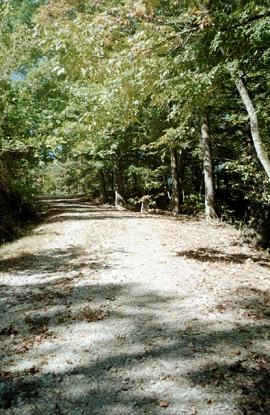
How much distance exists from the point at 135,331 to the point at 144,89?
4214mm

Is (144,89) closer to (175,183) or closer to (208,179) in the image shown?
(208,179)

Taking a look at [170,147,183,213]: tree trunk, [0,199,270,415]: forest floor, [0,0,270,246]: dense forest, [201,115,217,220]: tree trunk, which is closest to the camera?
[0,199,270,415]: forest floor

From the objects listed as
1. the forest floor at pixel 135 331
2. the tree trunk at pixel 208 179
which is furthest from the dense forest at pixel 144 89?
the forest floor at pixel 135 331

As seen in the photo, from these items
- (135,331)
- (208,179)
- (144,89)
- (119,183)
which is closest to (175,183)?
(208,179)

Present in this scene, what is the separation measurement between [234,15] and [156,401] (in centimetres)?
578

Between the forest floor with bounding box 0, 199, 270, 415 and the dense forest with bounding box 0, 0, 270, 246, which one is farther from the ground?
the dense forest with bounding box 0, 0, 270, 246

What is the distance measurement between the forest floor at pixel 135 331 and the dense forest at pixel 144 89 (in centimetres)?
302

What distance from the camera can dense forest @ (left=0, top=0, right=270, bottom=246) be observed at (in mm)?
A: 6266

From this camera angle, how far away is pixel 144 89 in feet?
23.5

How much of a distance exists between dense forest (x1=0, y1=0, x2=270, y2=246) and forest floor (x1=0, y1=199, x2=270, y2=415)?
9.90 feet

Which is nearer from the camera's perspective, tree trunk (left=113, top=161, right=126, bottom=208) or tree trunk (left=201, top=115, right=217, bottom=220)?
tree trunk (left=201, top=115, right=217, bottom=220)

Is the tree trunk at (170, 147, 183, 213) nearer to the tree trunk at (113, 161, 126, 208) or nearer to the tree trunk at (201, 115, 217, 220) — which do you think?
the tree trunk at (201, 115, 217, 220)

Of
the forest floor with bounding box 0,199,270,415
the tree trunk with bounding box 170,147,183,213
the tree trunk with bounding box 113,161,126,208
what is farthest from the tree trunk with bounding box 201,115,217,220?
the tree trunk with bounding box 113,161,126,208

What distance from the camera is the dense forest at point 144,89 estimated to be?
627 centimetres
